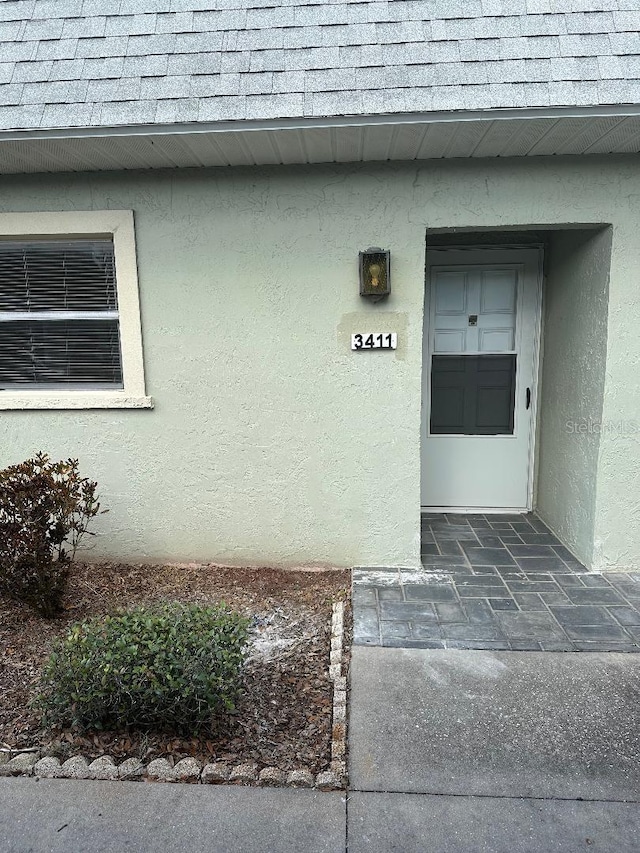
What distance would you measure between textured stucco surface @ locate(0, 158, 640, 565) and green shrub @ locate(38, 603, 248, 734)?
5.47ft

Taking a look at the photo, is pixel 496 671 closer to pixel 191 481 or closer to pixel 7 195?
pixel 191 481

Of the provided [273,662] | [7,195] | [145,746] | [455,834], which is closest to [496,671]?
[455,834]

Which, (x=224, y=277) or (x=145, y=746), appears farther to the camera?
(x=224, y=277)

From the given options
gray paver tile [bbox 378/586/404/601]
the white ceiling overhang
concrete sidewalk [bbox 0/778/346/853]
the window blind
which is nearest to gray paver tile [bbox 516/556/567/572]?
gray paver tile [bbox 378/586/404/601]

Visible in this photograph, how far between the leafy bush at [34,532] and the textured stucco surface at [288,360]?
70 centimetres

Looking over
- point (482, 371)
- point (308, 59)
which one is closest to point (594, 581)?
point (482, 371)

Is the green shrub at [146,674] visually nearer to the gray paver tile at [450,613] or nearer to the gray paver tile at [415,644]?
the gray paver tile at [415,644]

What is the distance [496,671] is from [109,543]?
3.02 m

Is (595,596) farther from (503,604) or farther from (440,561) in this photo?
(440,561)

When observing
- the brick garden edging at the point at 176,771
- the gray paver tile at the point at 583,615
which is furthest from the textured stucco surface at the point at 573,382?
the brick garden edging at the point at 176,771

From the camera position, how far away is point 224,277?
3.77m

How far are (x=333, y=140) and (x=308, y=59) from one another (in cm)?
53

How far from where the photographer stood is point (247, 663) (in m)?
2.91

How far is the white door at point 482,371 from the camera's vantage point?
477 centimetres
